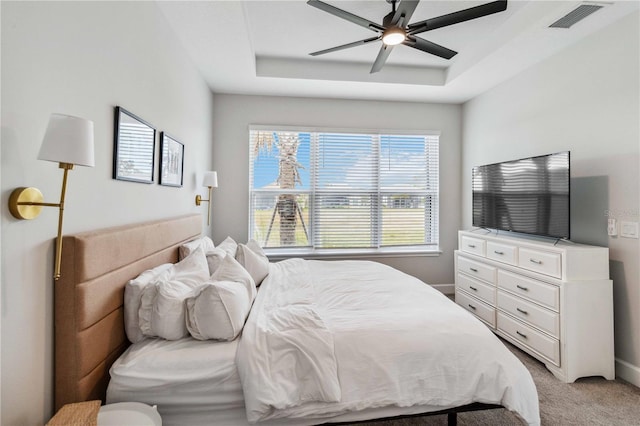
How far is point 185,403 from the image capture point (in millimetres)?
1322

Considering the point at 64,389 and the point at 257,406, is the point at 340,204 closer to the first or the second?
the point at 257,406

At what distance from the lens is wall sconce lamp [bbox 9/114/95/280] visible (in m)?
0.93

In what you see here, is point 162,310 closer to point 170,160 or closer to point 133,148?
point 133,148

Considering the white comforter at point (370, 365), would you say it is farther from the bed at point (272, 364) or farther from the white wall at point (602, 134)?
the white wall at point (602, 134)

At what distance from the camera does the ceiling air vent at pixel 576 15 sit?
2.14m

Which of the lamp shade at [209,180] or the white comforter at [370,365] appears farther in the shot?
the lamp shade at [209,180]

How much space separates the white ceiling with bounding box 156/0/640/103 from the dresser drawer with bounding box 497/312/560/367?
254cm

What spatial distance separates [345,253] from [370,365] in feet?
8.46

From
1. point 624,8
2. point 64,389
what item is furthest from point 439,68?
point 64,389

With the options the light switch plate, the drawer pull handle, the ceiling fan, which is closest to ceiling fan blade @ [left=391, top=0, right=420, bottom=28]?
the ceiling fan

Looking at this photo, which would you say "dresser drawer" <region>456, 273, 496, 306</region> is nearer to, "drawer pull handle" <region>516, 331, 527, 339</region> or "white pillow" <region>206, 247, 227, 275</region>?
"drawer pull handle" <region>516, 331, 527, 339</region>

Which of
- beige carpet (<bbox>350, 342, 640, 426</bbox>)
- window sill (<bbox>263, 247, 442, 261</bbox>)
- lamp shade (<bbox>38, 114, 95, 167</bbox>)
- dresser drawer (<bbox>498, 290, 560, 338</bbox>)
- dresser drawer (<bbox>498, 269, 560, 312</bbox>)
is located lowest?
beige carpet (<bbox>350, 342, 640, 426</bbox>)

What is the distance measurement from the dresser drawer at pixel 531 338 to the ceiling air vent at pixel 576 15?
2.54 meters

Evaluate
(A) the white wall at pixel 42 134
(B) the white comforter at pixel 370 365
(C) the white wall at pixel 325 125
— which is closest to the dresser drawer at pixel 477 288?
(C) the white wall at pixel 325 125
